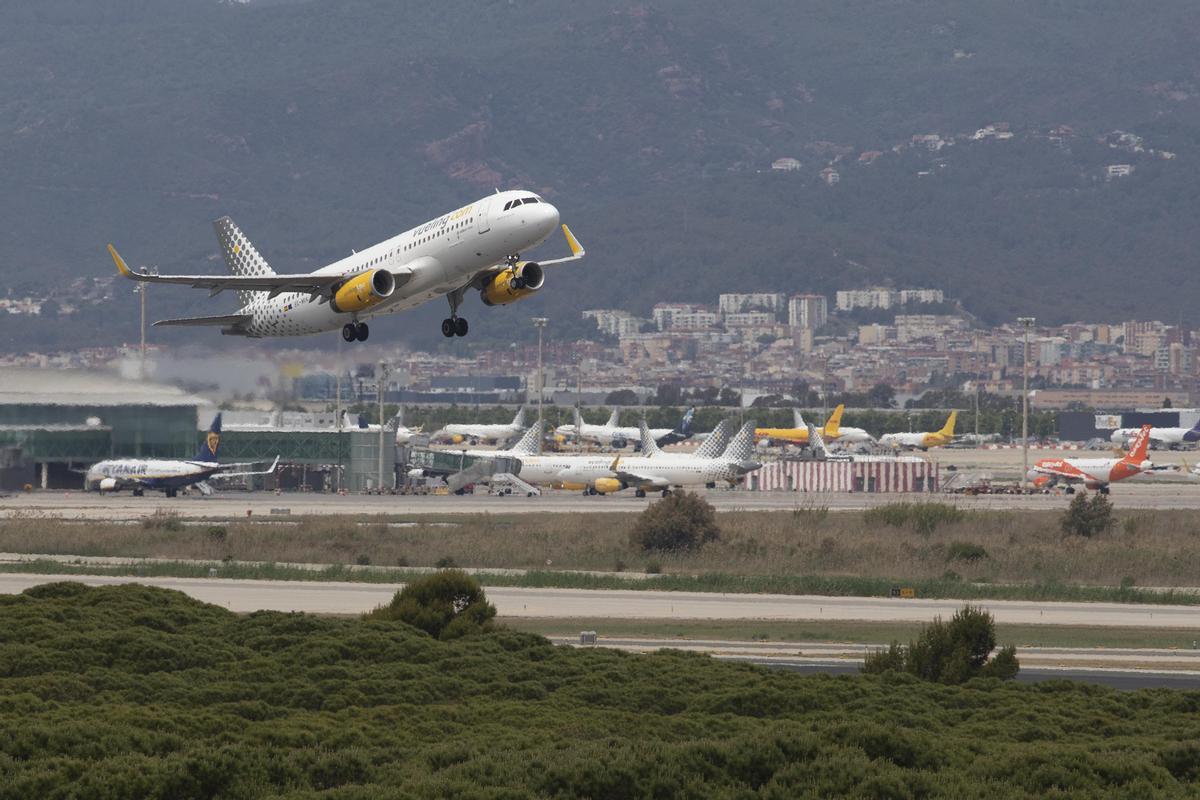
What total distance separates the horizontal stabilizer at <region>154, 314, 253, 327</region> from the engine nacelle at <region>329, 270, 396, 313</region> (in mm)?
5765

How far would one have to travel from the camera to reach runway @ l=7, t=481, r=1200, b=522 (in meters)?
102

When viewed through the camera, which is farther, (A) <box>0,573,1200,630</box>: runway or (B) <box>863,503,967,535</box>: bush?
(B) <box>863,503,967,535</box>: bush

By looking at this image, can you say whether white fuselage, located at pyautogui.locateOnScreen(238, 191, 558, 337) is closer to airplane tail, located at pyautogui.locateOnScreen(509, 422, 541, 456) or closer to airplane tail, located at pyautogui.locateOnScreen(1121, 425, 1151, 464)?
Result: airplane tail, located at pyautogui.locateOnScreen(509, 422, 541, 456)

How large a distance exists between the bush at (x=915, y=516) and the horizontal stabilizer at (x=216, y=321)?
34.8m

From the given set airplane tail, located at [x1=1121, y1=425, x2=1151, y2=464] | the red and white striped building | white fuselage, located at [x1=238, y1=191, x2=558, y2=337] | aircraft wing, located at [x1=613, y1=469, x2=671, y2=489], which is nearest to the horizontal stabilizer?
white fuselage, located at [x1=238, y1=191, x2=558, y2=337]

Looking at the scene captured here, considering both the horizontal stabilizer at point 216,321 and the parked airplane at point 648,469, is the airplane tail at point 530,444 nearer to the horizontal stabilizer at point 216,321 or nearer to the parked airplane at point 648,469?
the parked airplane at point 648,469

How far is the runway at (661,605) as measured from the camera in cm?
5741

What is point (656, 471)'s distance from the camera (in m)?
127

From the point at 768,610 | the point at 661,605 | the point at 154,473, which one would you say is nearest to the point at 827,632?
the point at 768,610

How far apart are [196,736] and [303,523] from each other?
6283 cm

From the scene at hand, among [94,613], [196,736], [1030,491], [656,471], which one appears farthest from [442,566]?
[1030,491]

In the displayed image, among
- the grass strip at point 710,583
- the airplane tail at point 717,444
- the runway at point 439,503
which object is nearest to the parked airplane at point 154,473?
the runway at point 439,503

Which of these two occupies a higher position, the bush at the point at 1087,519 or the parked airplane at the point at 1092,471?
the parked airplane at the point at 1092,471

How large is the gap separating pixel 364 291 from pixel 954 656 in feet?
91.6
